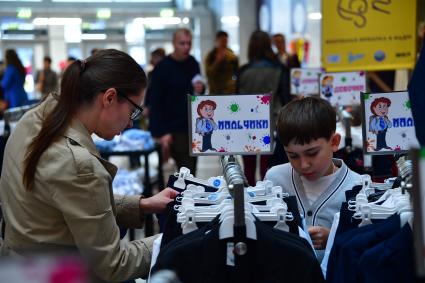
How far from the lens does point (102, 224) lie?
189 centimetres

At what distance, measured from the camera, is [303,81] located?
634cm

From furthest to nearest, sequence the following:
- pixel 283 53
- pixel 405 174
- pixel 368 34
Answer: pixel 283 53, pixel 368 34, pixel 405 174

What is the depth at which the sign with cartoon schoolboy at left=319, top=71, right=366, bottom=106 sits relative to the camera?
475cm

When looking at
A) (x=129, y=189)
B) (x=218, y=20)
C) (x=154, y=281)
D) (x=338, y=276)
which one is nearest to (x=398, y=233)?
(x=338, y=276)

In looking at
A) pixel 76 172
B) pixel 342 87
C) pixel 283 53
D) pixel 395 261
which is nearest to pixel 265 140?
pixel 76 172

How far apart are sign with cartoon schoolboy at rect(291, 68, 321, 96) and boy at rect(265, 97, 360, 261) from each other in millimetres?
3918

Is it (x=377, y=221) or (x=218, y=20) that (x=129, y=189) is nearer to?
(x=377, y=221)

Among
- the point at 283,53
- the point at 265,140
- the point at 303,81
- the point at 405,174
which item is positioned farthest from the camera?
the point at 283,53

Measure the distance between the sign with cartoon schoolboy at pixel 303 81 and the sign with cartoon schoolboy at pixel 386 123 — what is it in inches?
154

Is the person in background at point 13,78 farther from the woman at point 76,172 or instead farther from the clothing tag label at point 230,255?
the clothing tag label at point 230,255

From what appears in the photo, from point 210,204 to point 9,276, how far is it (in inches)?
47.7

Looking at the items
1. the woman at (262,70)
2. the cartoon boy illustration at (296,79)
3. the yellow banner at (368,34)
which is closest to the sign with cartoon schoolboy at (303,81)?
the cartoon boy illustration at (296,79)

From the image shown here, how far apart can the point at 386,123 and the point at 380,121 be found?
2 centimetres

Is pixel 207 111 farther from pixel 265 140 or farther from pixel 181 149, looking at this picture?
pixel 181 149
